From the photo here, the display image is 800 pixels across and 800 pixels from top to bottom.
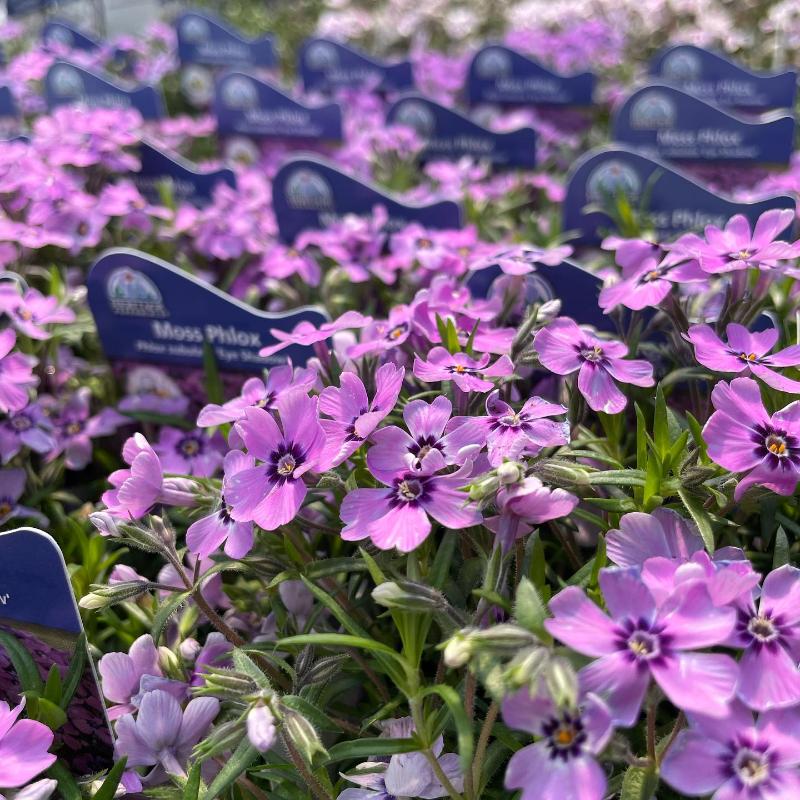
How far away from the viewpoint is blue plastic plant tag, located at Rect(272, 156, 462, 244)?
6.90 ft

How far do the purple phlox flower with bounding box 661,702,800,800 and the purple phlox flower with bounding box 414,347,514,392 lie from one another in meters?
0.46

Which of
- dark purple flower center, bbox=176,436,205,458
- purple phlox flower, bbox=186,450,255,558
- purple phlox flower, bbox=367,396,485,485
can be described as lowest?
dark purple flower center, bbox=176,436,205,458

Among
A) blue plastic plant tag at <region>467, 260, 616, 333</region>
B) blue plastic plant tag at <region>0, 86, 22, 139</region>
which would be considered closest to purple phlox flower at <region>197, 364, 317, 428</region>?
blue plastic plant tag at <region>467, 260, 616, 333</region>

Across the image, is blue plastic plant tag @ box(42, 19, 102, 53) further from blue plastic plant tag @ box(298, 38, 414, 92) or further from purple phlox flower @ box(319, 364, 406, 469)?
purple phlox flower @ box(319, 364, 406, 469)

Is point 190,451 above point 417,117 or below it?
below

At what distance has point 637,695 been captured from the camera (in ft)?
2.43

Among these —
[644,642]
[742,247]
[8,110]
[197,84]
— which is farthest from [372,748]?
[197,84]

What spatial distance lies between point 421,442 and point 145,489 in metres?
0.37

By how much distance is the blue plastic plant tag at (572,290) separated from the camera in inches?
59.7

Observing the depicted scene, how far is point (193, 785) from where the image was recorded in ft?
3.20

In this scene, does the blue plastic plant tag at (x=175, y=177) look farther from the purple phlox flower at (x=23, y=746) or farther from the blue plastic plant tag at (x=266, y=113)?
the purple phlox flower at (x=23, y=746)

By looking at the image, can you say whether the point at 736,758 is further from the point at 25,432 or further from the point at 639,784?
the point at 25,432

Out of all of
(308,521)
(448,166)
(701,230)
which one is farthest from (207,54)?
(308,521)

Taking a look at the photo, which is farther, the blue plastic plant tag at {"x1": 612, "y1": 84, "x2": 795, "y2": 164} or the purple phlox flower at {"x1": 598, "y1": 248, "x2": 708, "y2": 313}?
the blue plastic plant tag at {"x1": 612, "y1": 84, "x2": 795, "y2": 164}
